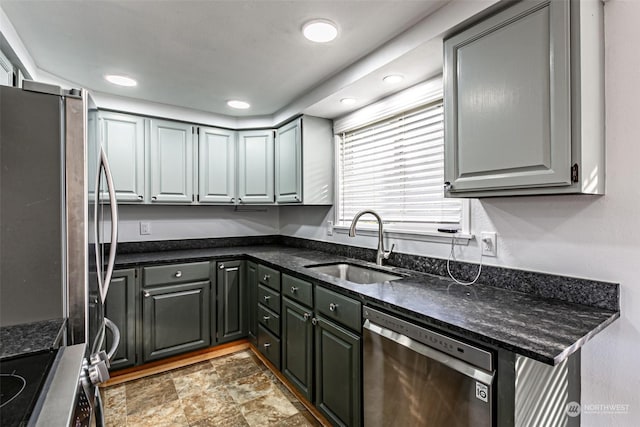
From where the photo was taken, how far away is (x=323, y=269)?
2.36 metres

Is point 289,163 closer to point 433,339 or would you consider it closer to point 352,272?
point 352,272

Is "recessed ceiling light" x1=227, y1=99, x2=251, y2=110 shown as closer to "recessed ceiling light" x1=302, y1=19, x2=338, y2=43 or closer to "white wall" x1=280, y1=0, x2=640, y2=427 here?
"recessed ceiling light" x1=302, y1=19, x2=338, y2=43

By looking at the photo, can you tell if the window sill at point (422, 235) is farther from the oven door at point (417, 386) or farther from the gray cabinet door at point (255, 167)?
the gray cabinet door at point (255, 167)

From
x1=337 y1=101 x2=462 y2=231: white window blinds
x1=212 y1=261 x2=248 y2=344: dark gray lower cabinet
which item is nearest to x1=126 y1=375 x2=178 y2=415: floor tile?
x1=212 y1=261 x2=248 y2=344: dark gray lower cabinet

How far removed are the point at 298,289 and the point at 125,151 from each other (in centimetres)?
194

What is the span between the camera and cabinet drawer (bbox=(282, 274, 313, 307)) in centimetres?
194

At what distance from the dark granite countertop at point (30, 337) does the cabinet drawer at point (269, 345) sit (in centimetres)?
152

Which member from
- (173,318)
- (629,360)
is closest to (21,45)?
(173,318)

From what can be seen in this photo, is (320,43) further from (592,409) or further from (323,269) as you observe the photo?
(592,409)

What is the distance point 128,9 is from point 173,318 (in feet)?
6.99

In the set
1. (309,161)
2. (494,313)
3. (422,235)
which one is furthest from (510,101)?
(309,161)

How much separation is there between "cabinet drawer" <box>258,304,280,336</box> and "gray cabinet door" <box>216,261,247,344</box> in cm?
33

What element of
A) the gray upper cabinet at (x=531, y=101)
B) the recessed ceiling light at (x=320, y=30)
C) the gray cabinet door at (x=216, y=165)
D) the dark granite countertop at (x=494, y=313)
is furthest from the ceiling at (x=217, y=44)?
the dark granite countertop at (x=494, y=313)

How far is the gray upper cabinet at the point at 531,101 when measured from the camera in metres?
1.11
